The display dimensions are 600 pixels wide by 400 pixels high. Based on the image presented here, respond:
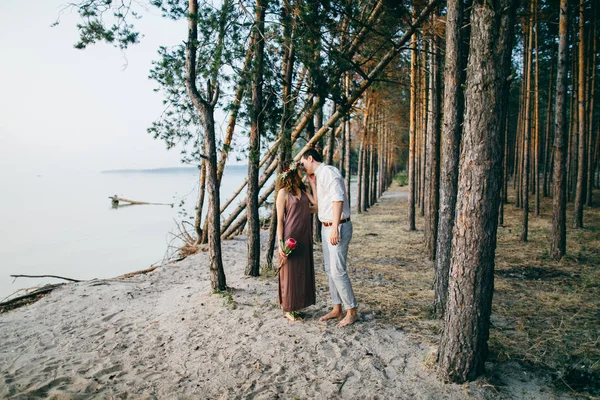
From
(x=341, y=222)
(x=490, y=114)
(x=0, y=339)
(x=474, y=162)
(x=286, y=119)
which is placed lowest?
(x=0, y=339)

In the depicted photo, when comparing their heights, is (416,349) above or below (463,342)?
below

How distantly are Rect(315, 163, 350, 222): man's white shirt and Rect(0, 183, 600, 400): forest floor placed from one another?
1.49 metres

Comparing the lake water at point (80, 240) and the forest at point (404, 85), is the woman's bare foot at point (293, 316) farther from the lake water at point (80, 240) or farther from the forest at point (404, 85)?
the lake water at point (80, 240)

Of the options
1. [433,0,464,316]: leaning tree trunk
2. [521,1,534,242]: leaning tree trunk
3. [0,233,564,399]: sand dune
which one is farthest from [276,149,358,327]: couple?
[521,1,534,242]: leaning tree trunk

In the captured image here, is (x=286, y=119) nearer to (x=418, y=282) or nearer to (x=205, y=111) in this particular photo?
(x=205, y=111)

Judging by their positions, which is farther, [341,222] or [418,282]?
[418,282]

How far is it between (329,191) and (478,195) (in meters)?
1.79

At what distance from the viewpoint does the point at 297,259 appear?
16.0 feet

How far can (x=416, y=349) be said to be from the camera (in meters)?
4.11

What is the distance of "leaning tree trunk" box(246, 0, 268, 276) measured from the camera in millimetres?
6504

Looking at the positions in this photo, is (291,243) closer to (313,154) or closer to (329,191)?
(329,191)

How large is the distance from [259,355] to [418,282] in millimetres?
3821

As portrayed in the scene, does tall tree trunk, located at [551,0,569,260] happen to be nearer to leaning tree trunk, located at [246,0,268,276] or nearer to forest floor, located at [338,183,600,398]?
forest floor, located at [338,183,600,398]

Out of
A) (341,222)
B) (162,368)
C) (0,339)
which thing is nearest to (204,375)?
(162,368)
